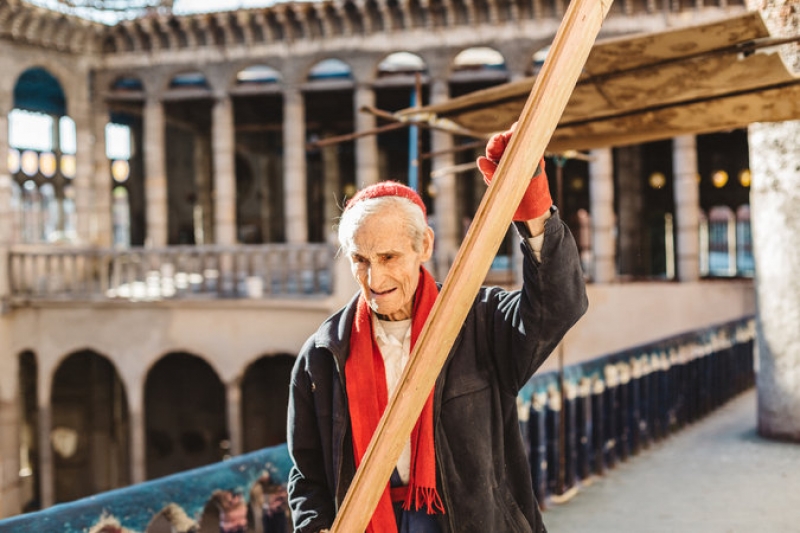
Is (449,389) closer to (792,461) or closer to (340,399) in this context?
(340,399)

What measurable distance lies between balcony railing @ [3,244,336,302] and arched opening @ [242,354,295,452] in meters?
4.01

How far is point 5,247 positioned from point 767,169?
1495 centimetres

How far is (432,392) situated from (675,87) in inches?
129

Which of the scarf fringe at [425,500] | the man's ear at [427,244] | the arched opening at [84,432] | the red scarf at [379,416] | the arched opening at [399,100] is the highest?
the arched opening at [399,100]

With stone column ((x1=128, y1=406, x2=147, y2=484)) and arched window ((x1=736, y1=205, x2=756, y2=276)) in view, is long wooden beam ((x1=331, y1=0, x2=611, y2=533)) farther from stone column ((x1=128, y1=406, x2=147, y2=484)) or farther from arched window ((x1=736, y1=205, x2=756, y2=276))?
arched window ((x1=736, y1=205, x2=756, y2=276))

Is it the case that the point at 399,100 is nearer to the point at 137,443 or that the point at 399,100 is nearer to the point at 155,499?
the point at 137,443

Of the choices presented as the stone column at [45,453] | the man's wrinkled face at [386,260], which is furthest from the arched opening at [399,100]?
the man's wrinkled face at [386,260]

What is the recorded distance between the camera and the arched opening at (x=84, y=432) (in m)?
18.6

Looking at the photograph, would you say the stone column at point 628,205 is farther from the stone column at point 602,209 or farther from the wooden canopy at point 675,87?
the wooden canopy at point 675,87

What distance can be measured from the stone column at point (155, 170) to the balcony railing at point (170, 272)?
85.9 inches

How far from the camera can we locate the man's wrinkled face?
217 centimetres

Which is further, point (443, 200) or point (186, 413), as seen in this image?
point (186, 413)

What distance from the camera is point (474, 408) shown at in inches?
88.3

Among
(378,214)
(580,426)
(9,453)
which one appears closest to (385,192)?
(378,214)
